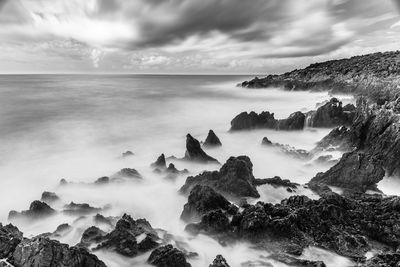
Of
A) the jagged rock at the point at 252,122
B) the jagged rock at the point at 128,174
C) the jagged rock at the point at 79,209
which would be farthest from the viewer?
the jagged rock at the point at 252,122

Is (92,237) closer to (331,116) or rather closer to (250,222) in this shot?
(250,222)

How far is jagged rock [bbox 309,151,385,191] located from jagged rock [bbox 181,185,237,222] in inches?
189

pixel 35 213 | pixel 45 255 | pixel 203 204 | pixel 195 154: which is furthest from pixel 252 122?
pixel 45 255

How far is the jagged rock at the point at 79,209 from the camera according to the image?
12.4m

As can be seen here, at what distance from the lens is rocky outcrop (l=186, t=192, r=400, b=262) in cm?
930

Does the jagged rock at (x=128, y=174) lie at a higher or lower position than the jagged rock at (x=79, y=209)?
higher

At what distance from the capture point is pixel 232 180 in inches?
525

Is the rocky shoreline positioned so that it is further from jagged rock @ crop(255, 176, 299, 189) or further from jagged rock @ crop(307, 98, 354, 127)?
jagged rock @ crop(307, 98, 354, 127)

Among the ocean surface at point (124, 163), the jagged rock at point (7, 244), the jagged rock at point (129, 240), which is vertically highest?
the jagged rock at point (7, 244)

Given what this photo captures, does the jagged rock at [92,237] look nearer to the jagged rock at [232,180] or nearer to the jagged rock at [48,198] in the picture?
the jagged rock at [48,198]

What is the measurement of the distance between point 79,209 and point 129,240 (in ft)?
14.1

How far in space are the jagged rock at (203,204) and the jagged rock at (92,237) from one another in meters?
3.14

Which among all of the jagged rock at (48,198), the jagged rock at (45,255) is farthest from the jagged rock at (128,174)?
Result: the jagged rock at (45,255)

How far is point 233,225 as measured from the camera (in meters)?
10.3
